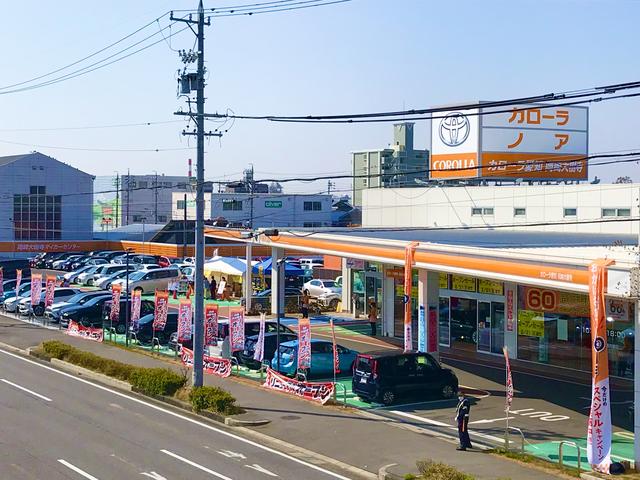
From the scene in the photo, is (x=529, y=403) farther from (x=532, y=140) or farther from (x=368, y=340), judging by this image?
(x=532, y=140)

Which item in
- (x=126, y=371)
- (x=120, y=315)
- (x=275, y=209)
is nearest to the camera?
(x=126, y=371)

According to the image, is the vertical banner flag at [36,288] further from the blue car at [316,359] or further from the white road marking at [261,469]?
the white road marking at [261,469]

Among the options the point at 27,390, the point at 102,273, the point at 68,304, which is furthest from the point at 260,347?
the point at 102,273

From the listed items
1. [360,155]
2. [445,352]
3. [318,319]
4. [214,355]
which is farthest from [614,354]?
[360,155]

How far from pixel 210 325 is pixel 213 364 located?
6.54 feet

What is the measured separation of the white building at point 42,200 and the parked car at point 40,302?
3593cm

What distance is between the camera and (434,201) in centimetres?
4272

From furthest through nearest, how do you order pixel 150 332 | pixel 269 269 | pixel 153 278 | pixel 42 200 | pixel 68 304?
1. pixel 42 200
2. pixel 153 278
3. pixel 269 269
4. pixel 68 304
5. pixel 150 332

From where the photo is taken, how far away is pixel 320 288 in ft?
172

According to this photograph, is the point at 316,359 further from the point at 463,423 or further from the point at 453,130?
the point at 453,130

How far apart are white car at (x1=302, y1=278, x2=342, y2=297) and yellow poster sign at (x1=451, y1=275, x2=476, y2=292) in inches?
635

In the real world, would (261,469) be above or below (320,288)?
below

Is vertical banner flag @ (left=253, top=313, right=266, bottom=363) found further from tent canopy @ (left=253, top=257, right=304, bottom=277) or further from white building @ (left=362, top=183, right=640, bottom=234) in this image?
tent canopy @ (left=253, top=257, right=304, bottom=277)

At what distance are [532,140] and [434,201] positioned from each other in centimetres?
551
